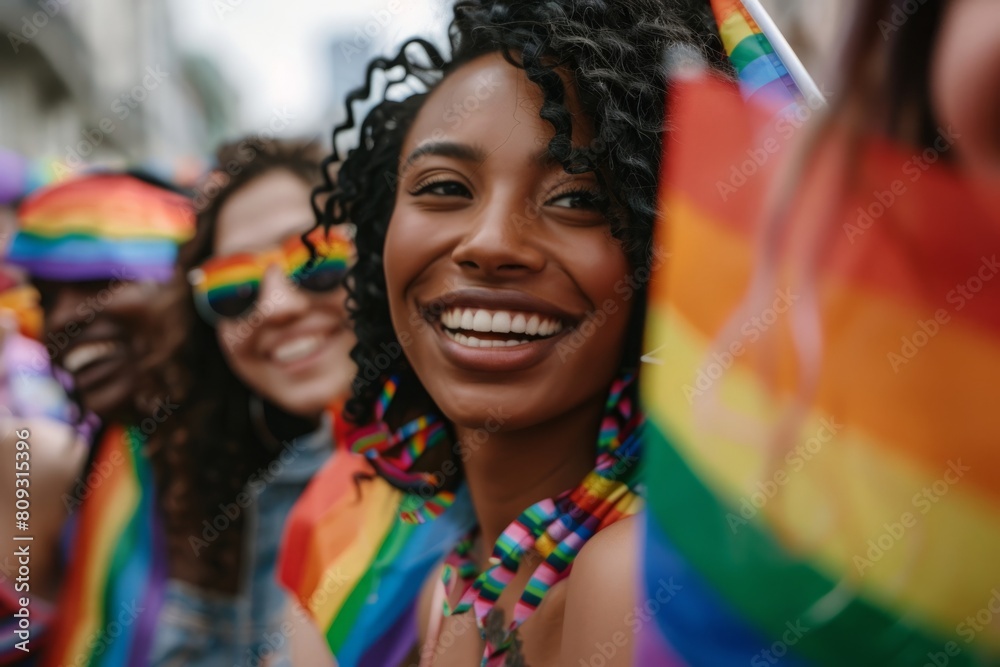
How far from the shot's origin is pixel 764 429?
940 mm

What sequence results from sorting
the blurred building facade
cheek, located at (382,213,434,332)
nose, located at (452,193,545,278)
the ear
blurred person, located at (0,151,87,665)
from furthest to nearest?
the blurred building facade, blurred person, located at (0,151,87,665), cheek, located at (382,213,434,332), nose, located at (452,193,545,278), the ear

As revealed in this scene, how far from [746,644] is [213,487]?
176 cm

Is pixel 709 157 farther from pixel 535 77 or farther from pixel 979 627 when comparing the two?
pixel 979 627

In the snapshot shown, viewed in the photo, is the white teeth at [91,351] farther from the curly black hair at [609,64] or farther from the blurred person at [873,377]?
the blurred person at [873,377]

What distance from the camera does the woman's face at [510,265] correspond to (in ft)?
4.47

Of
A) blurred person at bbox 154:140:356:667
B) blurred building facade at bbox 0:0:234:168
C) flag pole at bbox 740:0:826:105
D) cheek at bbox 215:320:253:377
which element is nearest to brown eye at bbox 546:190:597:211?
flag pole at bbox 740:0:826:105

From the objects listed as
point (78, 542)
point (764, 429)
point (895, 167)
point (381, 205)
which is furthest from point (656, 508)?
point (78, 542)

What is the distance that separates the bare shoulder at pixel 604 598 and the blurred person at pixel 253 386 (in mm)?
1119

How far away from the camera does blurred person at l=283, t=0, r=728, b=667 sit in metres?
1.36

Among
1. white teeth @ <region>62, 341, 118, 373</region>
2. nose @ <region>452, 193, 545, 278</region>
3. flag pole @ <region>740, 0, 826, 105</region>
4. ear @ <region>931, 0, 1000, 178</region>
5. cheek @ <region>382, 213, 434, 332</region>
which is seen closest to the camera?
ear @ <region>931, 0, 1000, 178</region>

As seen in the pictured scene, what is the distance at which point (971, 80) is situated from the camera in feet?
2.69

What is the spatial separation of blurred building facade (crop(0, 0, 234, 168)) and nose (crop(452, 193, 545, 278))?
4.35m

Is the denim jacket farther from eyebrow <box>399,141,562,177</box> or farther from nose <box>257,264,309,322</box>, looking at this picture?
eyebrow <box>399,141,562,177</box>

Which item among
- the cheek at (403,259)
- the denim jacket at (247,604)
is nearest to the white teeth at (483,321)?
the cheek at (403,259)
